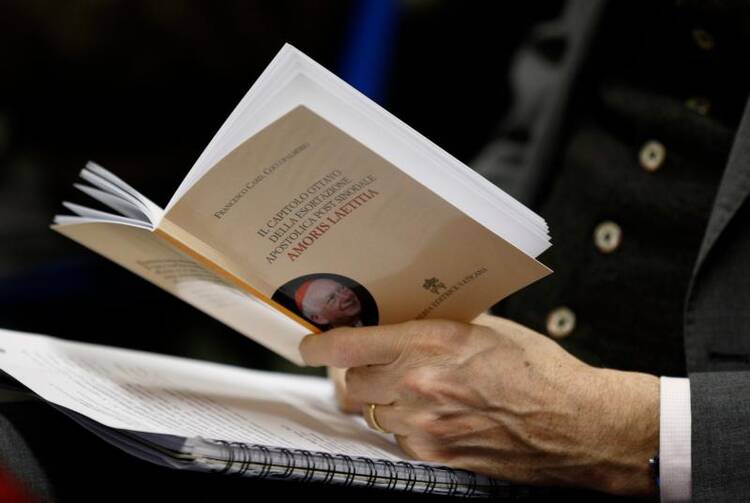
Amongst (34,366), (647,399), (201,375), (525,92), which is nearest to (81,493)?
(34,366)

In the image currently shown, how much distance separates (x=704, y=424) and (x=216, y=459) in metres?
0.32

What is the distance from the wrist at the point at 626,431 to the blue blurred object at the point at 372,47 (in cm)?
80

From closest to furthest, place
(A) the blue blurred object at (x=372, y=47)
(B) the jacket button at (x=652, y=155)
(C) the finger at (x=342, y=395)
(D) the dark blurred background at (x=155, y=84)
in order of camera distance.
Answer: (C) the finger at (x=342, y=395) → (B) the jacket button at (x=652, y=155) → (A) the blue blurred object at (x=372, y=47) → (D) the dark blurred background at (x=155, y=84)

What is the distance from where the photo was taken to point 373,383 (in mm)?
622

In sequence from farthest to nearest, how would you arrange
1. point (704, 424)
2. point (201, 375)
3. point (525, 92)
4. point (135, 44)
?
point (135, 44), point (525, 92), point (201, 375), point (704, 424)

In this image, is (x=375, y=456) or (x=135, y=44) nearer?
(x=375, y=456)

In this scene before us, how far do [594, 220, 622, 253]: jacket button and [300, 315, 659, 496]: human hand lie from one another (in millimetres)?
256

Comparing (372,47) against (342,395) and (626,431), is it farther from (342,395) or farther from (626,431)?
(626,431)

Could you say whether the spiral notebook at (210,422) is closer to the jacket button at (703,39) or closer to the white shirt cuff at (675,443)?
the white shirt cuff at (675,443)

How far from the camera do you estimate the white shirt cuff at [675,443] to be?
615mm

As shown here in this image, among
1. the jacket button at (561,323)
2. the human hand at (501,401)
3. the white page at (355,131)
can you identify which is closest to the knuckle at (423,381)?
the human hand at (501,401)

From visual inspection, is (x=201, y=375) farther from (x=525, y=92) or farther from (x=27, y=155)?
(x=27, y=155)

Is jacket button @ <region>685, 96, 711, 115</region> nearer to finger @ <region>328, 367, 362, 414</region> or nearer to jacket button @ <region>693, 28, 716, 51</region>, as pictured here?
jacket button @ <region>693, 28, 716, 51</region>

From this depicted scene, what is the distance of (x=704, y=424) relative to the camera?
609mm
